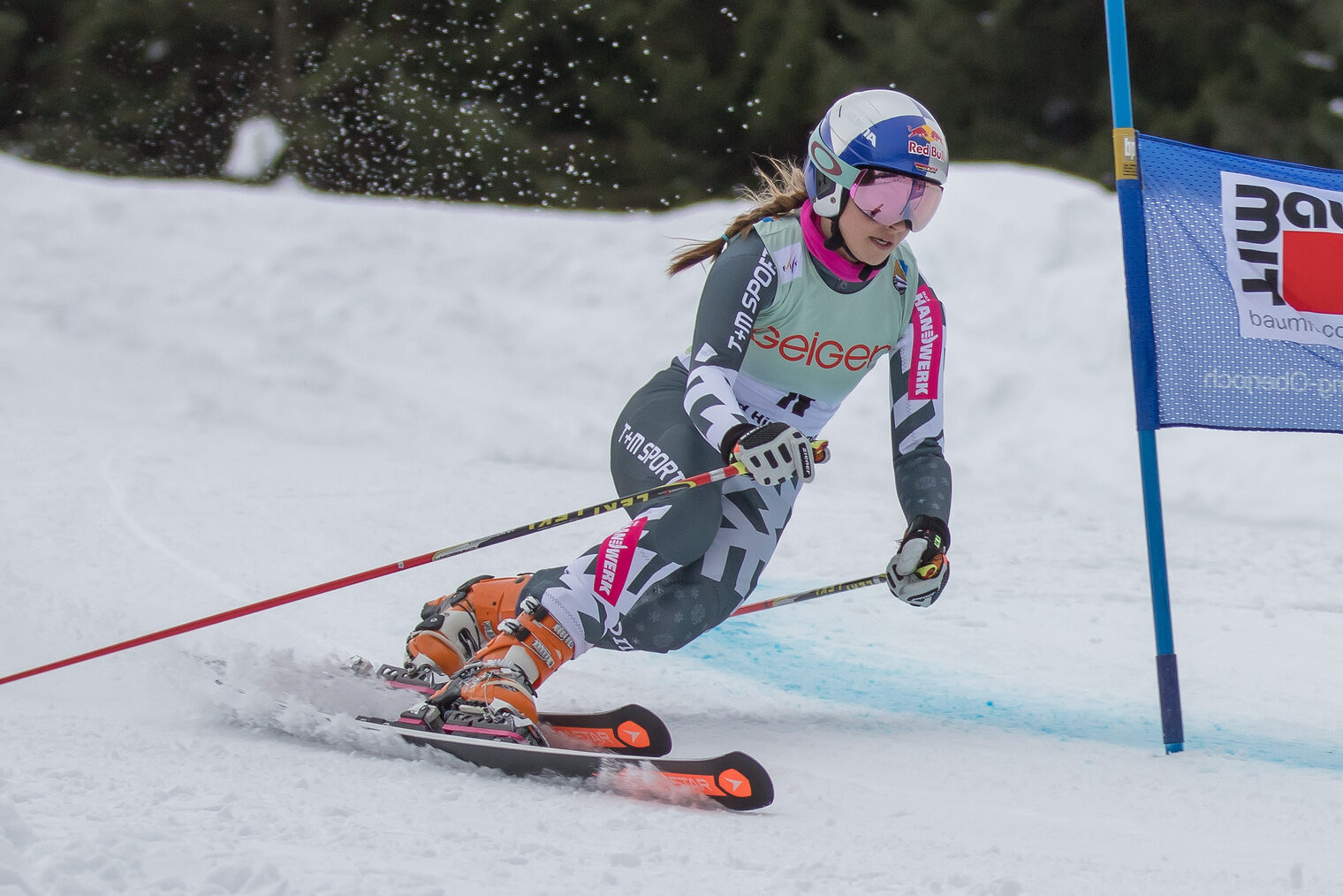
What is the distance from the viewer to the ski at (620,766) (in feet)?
9.50

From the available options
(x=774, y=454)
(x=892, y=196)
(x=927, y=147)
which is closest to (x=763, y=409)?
(x=774, y=454)

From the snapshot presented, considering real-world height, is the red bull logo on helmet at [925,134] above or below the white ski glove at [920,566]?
above

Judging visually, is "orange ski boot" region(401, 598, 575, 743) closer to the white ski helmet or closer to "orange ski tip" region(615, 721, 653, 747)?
"orange ski tip" region(615, 721, 653, 747)

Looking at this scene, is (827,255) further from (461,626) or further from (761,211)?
(461,626)

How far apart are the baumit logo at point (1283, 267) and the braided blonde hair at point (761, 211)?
1128 millimetres

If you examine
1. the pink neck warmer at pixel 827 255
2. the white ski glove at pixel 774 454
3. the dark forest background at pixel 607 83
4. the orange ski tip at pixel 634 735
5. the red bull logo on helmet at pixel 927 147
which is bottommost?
the orange ski tip at pixel 634 735

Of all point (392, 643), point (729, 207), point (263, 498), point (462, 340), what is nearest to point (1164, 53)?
point (729, 207)

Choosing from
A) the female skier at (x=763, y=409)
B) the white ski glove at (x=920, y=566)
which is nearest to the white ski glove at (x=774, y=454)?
the female skier at (x=763, y=409)

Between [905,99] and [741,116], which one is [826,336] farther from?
[741,116]

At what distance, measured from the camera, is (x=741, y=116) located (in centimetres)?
1834

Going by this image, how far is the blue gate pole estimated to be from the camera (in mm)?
3629

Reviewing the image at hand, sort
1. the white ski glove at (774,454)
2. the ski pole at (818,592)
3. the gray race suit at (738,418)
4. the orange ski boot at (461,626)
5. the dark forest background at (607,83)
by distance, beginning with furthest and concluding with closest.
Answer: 1. the dark forest background at (607,83)
2. the orange ski boot at (461,626)
3. the ski pole at (818,592)
4. the gray race suit at (738,418)
5. the white ski glove at (774,454)

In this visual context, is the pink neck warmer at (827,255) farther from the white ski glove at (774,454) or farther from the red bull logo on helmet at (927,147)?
the white ski glove at (774,454)

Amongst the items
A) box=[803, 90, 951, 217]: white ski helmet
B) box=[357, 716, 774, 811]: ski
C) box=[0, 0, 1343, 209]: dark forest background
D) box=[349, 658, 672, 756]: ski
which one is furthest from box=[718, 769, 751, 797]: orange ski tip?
box=[0, 0, 1343, 209]: dark forest background
